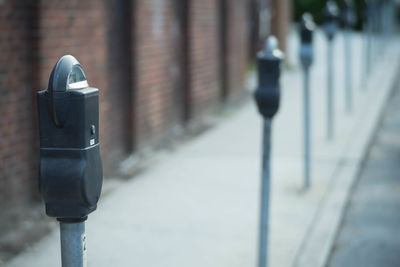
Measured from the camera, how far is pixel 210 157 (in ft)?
26.2

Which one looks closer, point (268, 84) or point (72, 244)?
point (72, 244)

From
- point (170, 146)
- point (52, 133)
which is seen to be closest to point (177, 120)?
point (170, 146)

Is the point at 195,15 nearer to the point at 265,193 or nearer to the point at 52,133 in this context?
the point at 265,193

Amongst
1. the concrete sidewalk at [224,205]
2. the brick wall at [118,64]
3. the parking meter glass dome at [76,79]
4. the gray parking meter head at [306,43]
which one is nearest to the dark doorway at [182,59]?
the brick wall at [118,64]

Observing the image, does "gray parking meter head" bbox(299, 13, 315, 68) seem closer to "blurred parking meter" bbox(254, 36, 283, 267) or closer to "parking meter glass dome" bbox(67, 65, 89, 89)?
"blurred parking meter" bbox(254, 36, 283, 267)

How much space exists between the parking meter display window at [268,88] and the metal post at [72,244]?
2.05 m

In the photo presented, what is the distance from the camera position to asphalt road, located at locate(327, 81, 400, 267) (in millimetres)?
5227

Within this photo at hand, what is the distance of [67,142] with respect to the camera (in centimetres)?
258

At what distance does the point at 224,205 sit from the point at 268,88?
1.86 meters

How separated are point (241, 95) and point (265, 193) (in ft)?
26.2

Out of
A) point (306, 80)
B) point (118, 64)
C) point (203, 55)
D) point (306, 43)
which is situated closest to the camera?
point (306, 80)

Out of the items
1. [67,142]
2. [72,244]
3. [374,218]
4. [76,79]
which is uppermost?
[76,79]

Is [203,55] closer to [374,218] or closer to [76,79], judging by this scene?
[374,218]

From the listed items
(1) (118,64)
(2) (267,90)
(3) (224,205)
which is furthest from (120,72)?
(2) (267,90)
